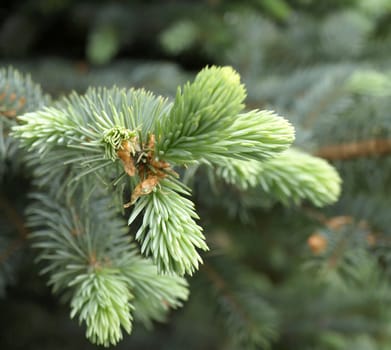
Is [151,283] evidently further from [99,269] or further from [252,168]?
[252,168]

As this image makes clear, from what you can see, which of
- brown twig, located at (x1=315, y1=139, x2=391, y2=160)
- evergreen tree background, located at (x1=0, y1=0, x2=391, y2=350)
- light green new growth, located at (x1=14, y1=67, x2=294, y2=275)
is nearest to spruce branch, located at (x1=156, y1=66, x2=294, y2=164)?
light green new growth, located at (x1=14, y1=67, x2=294, y2=275)

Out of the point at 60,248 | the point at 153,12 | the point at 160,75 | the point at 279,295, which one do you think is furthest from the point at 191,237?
the point at 279,295

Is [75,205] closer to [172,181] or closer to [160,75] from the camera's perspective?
[172,181]

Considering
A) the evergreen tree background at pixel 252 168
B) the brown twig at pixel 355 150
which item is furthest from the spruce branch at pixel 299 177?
the brown twig at pixel 355 150

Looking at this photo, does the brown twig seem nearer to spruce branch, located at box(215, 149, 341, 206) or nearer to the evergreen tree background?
Result: the evergreen tree background

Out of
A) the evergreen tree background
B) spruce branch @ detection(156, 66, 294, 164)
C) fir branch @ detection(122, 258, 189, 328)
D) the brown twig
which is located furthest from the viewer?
the brown twig

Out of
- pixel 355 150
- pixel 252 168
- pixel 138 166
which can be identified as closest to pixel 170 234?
pixel 138 166

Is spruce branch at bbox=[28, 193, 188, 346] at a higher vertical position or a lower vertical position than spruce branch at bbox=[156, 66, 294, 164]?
lower
